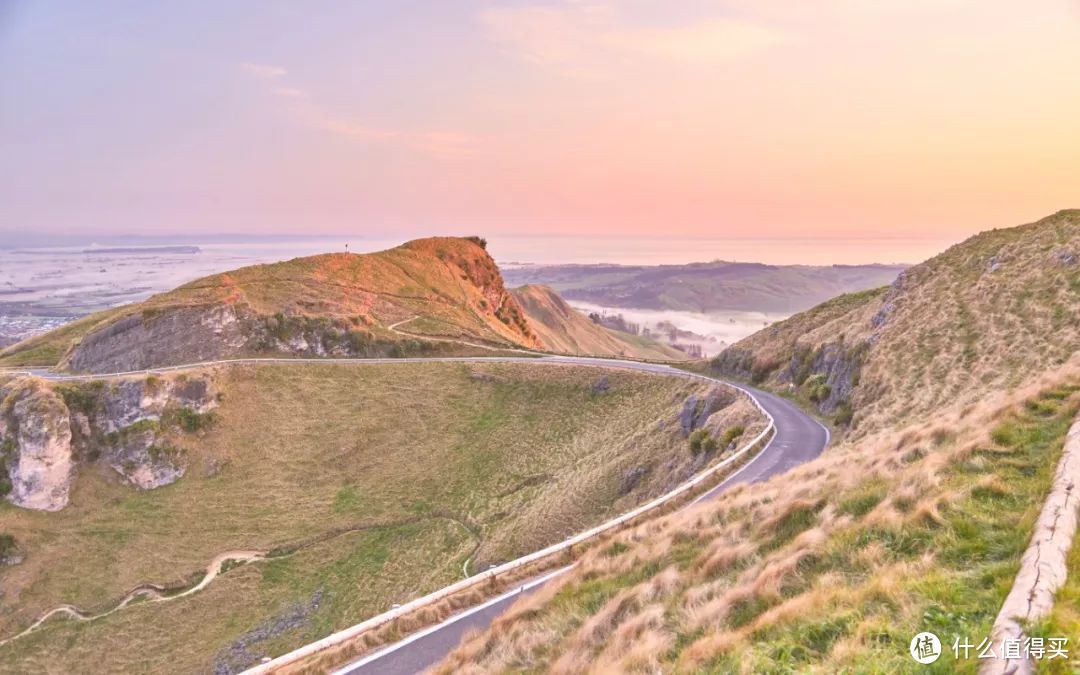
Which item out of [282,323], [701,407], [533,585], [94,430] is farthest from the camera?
[282,323]

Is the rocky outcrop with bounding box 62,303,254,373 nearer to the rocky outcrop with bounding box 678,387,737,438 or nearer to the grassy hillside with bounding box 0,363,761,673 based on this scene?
the grassy hillside with bounding box 0,363,761,673

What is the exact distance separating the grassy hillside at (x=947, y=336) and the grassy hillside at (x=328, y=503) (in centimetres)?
668

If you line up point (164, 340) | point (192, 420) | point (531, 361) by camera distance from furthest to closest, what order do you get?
point (164, 340) → point (531, 361) → point (192, 420)

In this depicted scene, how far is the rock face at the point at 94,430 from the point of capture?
38281mm

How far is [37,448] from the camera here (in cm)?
3872

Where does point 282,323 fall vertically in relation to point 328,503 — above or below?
above

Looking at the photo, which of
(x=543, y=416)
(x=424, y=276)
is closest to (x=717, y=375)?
(x=543, y=416)

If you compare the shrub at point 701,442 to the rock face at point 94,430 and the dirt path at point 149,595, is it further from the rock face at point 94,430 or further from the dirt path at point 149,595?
the rock face at point 94,430

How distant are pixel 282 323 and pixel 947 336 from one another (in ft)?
196

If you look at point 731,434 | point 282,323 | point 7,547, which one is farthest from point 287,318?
point 731,434

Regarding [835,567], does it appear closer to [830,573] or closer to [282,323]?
[830,573]

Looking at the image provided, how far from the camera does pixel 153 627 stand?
28.9 metres

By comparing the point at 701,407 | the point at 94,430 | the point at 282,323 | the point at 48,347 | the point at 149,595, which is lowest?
the point at 149,595

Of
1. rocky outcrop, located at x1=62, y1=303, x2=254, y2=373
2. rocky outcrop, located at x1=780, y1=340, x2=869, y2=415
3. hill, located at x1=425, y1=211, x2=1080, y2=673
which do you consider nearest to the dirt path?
rocky outcrop, located at x1=62, y1=303, x2=254, y2=373
